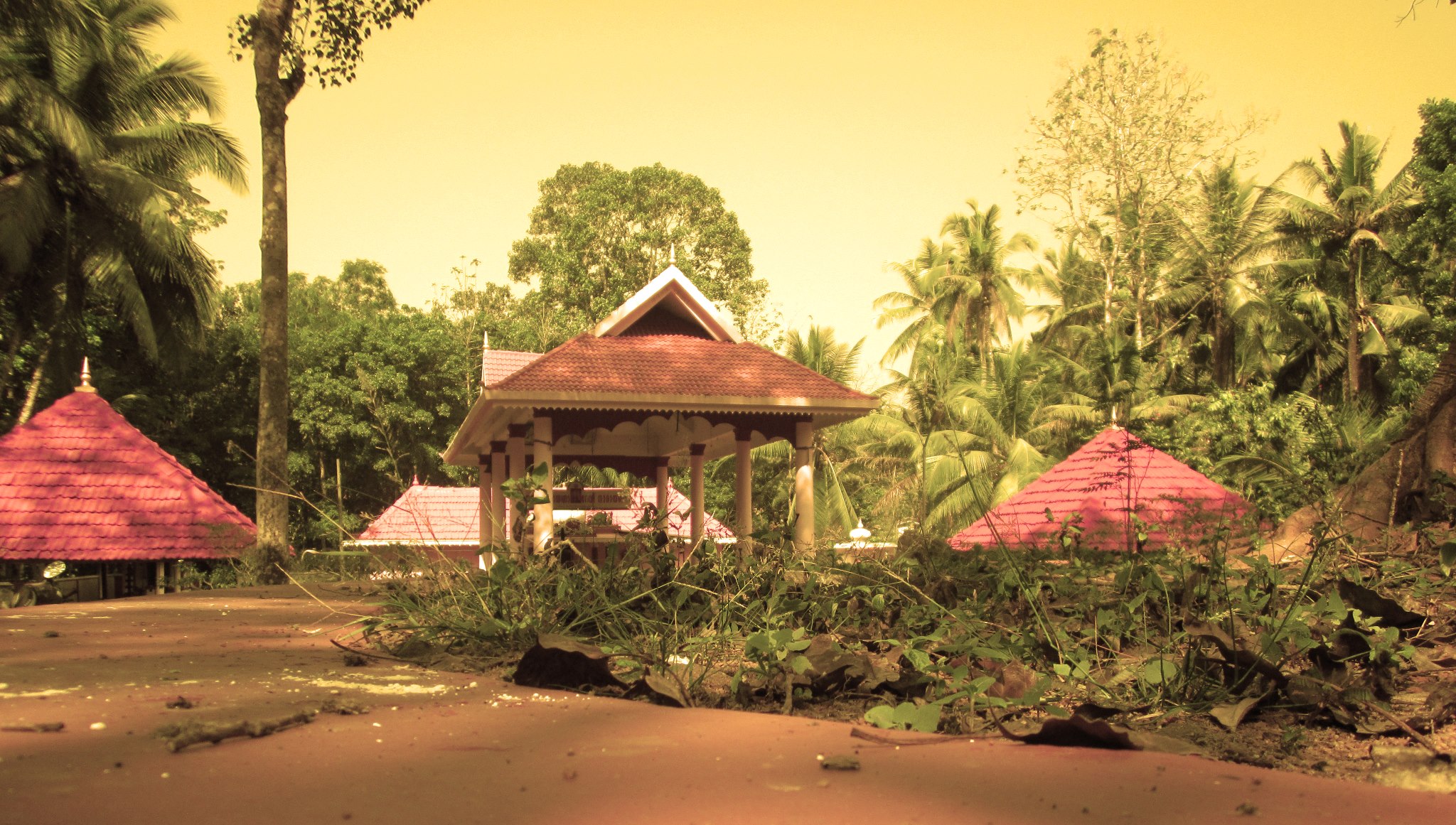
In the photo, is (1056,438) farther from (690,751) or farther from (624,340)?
(690,751)

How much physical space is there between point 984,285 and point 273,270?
25.0 m

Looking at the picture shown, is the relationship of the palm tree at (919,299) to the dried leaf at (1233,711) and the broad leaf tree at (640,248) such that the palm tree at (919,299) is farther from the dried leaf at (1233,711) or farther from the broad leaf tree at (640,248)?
the dried leaf at (1233,711)

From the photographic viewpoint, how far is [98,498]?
39.1 ft

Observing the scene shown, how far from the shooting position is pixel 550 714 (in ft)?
11.2

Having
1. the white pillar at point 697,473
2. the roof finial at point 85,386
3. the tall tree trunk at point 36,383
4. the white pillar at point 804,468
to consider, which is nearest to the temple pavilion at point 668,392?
the white pillar at point 804,468

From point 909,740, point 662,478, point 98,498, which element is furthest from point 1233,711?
point 662,478

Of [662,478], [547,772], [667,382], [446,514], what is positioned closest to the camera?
[547,772]

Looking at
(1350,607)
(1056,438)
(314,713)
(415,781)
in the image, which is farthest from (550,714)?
(1056,438)

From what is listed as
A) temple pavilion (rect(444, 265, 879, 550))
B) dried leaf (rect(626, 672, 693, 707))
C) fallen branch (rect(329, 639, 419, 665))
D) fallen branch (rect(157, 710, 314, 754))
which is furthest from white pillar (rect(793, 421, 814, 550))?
fallen branch (rect(157, 710, 314, 754))

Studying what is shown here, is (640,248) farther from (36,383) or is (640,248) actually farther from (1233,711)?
(1233,711)

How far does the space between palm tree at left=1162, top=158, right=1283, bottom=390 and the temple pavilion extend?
60.8 ft

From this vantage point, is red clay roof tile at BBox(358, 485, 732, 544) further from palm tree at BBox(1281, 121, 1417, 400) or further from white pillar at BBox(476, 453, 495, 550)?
palm tree at BBox(1281, 121, 1417, 400)

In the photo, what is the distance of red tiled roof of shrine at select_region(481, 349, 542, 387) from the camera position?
1748 centimetres

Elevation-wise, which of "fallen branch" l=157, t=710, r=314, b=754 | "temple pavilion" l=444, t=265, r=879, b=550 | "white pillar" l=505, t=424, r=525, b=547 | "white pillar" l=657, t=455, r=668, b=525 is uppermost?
"temple pavilion" l=444, t=265, r=879, b=550
